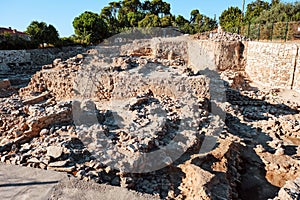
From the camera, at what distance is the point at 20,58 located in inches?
770

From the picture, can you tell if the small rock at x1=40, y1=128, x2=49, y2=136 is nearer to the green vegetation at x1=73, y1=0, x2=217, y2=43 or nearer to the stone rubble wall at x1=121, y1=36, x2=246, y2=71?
the stone rubble wall at x1=121, y1=36, x2=246, y2=71

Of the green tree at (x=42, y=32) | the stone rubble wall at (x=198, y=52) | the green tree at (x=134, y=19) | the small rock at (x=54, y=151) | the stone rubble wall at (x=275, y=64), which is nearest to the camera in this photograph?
the small rock at (x=54, y=151)

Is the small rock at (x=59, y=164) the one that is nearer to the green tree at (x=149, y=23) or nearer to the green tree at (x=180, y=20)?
the green tree at (x=149, y=23)

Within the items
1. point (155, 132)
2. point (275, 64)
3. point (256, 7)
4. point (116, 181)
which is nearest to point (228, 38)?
point (275, 64)

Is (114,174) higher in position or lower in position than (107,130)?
lower

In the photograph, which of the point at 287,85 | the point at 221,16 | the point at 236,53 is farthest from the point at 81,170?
the point at 221,16

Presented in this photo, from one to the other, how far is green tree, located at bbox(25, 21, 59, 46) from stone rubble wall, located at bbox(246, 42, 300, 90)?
17.2m

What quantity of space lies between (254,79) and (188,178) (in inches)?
499

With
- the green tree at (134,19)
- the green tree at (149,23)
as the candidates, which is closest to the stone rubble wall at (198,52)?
the green tree at (149,23)

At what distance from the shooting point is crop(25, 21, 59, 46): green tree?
822 inches

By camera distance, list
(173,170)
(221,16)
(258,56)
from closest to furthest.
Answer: (173,170)
(258,56)
(221,16)

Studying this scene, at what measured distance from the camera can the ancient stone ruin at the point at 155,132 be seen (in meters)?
4.68

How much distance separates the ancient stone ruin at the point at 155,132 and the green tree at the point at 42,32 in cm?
1182

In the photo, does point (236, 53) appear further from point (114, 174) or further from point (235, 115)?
point (114, 174)
